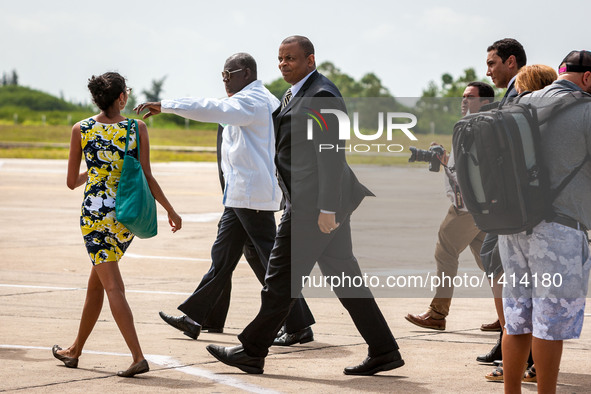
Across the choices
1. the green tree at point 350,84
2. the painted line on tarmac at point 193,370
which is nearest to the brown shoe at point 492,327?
the painted line on tarmac at point 193,370

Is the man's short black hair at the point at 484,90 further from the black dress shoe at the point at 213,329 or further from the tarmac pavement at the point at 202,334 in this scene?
the black dress shoe at the point at 213,329

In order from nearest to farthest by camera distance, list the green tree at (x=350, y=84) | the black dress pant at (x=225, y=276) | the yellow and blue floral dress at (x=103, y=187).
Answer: the yellow and blue floral dress at (x=103, y=187)
the black dress pant at (x=225, y=276)
the green tree at (x=350, y=84)

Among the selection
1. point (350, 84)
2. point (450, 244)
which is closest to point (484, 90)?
point (450, 244)

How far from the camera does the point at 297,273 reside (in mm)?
6012

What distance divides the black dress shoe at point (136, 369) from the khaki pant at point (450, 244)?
2.62 meters

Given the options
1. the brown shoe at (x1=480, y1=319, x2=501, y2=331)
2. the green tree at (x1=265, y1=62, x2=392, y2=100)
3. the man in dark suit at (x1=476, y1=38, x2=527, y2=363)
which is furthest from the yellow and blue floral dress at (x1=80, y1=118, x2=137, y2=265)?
the green tree at (x1=265, y1=62, x2=392, y2=100)

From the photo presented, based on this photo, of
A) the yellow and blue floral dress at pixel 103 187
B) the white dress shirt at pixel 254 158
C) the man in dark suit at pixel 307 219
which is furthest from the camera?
the white dress shirt at pixel 254 158

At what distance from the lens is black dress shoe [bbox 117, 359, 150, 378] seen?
5.89 meters

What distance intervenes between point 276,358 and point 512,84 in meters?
2.34

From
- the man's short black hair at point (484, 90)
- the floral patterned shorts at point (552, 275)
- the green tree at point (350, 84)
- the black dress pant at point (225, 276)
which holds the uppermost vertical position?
the green tree at point (350, 84)

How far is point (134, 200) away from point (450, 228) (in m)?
2.88

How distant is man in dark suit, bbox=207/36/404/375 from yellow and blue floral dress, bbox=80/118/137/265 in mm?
892

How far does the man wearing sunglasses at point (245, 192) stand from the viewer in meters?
7.02

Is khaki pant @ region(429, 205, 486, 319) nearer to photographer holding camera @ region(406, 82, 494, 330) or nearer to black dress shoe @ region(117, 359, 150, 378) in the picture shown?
photographer holding camera @ region(406, 82, 494, 330)
